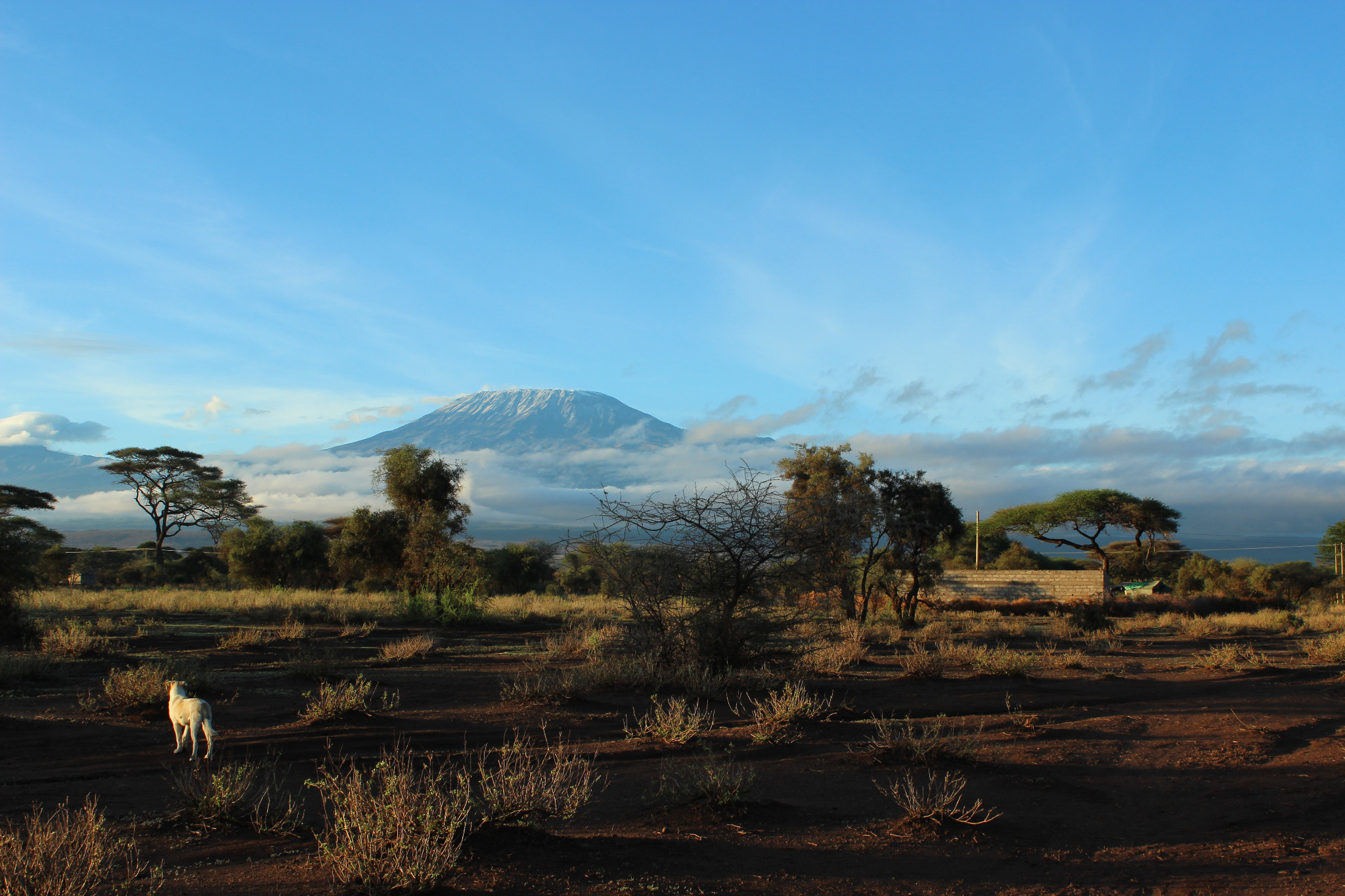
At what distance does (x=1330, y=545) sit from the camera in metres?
47.3

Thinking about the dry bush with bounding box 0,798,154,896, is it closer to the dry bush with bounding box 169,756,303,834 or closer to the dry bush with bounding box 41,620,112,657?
the dry bush with bounding box 169,756,303,834

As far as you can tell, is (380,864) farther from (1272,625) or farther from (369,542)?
(1272,625)

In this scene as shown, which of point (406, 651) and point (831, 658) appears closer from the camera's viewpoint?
point (831, 658)

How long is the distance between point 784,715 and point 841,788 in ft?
7.46

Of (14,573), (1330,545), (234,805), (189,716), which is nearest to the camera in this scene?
(234,805)

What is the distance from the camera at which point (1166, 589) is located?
40.7m

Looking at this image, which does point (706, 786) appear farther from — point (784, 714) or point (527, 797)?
point (784, 714)

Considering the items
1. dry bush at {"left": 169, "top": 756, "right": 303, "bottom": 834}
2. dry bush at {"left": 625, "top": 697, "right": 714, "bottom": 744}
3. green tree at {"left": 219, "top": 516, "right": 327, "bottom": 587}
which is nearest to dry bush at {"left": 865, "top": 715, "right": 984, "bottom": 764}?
dry bush at {"left": 625, "top": 697, "right": 714, "bottom": 744}

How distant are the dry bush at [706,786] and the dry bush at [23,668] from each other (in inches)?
415

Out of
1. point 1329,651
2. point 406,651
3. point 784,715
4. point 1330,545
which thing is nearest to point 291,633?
point 406,651

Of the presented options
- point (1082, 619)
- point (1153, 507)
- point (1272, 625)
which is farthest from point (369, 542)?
point (1153, 507)

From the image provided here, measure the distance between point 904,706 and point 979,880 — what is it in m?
6.67

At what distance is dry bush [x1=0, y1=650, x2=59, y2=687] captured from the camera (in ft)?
37.6

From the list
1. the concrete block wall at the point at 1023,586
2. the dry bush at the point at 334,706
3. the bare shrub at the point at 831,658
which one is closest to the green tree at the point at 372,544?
the bare shrub at the point at 831,658
